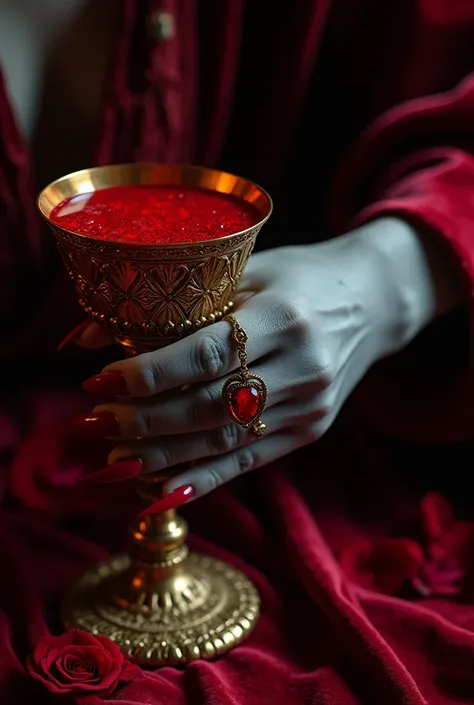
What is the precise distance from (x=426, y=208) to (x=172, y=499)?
1.03ft

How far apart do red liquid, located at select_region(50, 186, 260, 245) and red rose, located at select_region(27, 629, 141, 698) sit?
281 mm

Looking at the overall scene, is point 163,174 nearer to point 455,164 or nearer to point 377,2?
point 455,164

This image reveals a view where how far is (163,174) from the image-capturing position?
0.65 meters

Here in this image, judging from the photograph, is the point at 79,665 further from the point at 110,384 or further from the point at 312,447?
the point at 312,447

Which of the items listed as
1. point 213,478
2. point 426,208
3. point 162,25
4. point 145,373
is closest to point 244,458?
point 213,478

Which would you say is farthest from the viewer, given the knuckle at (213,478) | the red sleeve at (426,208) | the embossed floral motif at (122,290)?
the red sleeve at (426,208)

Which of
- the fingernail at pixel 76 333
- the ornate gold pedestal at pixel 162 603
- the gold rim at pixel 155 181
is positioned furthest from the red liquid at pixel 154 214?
the ornate gold pedestal at pixel 162 603

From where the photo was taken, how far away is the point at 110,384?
0.59 meters

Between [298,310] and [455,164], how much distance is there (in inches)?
11.1

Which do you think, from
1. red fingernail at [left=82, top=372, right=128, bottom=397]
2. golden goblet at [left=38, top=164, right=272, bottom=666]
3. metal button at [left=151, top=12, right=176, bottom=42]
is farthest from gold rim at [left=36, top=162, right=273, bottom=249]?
metal button at [left=151, top=12, right=176, bottom=42]

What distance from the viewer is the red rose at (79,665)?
608 mm

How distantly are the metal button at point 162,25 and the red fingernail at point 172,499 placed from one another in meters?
0.42

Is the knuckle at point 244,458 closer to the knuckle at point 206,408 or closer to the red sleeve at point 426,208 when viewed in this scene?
the knuckle at point 206,408

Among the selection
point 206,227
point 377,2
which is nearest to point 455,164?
point 377,2
